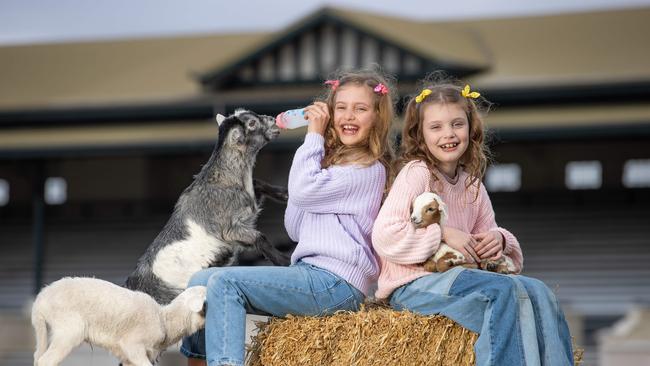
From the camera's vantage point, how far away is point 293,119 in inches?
200

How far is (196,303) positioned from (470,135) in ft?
4.78

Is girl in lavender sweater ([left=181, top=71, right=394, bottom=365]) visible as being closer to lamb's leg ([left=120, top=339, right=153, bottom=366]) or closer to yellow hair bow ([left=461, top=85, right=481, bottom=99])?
lamb's leg ([left=120, top=339, right=153, bottom=366])

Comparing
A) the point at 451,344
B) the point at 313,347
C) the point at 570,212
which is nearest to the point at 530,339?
the point at 451,344

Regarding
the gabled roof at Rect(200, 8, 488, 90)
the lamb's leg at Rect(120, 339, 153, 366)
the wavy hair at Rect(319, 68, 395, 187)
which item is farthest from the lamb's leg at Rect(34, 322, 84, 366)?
the gabled roof at Rect(200, 8, 488, 90)

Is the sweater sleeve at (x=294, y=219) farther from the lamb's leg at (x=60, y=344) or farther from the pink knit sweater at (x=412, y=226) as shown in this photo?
the lamb's leg at (x=60, y=344)

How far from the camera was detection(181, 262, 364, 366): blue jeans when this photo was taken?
4.27 m

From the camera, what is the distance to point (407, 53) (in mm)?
21688

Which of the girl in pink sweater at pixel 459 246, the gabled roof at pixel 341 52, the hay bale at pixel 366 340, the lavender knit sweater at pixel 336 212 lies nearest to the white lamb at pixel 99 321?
the hay bale at pixel 366 340

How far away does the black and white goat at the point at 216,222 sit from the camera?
5109 mm

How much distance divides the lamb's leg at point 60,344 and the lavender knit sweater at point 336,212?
42.6 inches

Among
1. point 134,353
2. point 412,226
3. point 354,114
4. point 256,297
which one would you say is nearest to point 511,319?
point 412,226

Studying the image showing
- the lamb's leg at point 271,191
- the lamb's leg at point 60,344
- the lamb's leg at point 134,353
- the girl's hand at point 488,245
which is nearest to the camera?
the lamb's leg at point 60,344

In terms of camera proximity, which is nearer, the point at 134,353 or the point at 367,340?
the point at 134,353

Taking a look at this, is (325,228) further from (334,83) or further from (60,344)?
(60,344)
